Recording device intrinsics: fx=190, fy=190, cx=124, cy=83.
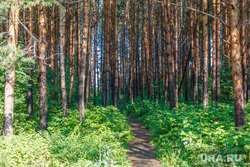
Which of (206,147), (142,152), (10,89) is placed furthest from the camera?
(142,152)

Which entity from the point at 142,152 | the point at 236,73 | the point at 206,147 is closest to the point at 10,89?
the point at 142,152

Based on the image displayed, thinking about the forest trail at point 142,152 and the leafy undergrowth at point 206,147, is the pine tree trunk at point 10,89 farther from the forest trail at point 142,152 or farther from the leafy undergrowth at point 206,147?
the leafy undergrowth at point 206,147

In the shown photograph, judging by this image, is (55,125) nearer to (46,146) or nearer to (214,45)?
(46,146)

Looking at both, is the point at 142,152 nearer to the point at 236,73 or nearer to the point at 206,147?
the point at 206,147

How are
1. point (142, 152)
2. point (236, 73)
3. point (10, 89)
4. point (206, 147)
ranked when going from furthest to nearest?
point (142, 152) → point (10, 89) → point (236, 73) → point (206, 147)

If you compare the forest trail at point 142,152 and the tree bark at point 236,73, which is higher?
the tree bark at point 236,73

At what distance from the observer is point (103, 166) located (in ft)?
16.0

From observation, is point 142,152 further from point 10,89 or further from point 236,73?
point 10,89

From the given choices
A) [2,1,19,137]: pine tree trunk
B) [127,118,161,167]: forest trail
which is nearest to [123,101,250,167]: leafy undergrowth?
[127,118,161,167]: forest trail

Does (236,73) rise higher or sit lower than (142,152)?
higher

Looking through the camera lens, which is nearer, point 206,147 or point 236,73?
point 206,147

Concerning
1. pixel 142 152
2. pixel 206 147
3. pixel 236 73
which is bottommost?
pixel 142 152

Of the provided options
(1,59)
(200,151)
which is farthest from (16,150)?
(200,151)

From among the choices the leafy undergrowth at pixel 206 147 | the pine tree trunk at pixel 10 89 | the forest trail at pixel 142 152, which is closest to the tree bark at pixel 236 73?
the leafy undergrowth at pixel 206 147
